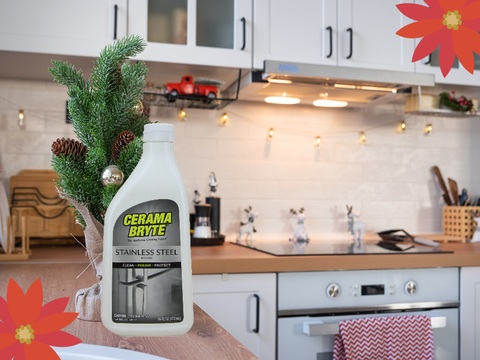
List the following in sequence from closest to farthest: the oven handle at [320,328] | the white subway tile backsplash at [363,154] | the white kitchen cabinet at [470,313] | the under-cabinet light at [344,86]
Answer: the oven handle at [320,328]
the white kitchen cabinet at [470,313]
the under-cabinet light at [344,86]
the white subway tile backsplash at [363,154]

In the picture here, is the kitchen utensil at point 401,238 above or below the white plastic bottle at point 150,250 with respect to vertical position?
below

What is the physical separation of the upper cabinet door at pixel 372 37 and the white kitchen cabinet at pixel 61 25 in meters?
0.92

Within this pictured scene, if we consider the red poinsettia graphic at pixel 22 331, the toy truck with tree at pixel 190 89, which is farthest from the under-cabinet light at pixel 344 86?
the red poinsettia graphic at pixel 22 331

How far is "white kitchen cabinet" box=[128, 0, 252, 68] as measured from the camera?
69.0 inches

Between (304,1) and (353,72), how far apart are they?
1.21 ft

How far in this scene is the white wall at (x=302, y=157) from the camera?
199 cm

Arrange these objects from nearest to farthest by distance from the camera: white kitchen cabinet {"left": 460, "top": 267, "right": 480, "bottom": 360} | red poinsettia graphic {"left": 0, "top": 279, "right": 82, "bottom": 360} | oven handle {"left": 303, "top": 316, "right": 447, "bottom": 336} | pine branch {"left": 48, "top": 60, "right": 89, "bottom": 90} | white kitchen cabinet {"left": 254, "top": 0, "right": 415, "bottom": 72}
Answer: red poinsettia graphic {"left": 0, "top": 279, "right": 82, "bottom": 360} → pine branch {"left": 48, "top": 60, "right": 89, "bottom": 90} → oven handle {"left": 303, "top": 316, "right": 447, "bottom": 336} → white kitchen cabinet {"left": 460, "top": 267, "right": 480, "bottom": 360} → white kitchen cabinet {"left": 254, "top": 0, "right": 415, "bottom": 72}

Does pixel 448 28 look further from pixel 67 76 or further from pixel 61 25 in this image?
pixel 61 25

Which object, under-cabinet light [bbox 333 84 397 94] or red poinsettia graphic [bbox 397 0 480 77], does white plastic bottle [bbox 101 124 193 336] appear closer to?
red poinsettia graphic [bbox 397 0 480 77]

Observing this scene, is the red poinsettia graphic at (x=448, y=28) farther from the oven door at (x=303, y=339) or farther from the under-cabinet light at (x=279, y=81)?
the under-cabinet light at (x=279, y=81)

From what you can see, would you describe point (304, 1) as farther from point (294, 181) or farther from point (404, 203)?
point (404, 203)

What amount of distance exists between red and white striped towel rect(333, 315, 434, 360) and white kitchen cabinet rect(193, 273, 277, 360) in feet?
0.80

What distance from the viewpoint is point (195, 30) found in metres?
1.81

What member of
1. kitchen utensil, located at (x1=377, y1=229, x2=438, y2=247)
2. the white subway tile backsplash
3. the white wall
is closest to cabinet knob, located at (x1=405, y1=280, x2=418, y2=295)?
kitchen utensil, located at (x1=377, y1=229, x2=438, y2=247)
